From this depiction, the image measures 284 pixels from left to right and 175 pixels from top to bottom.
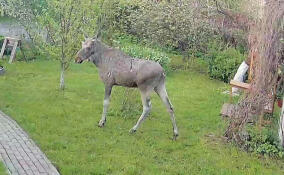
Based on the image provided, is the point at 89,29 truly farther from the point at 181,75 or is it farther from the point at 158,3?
the point at 158,3

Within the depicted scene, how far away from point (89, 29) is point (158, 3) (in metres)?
6.00

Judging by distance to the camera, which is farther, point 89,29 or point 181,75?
point 181,75

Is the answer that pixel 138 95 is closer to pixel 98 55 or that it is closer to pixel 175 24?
pixel 98 55

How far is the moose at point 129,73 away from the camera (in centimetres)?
952

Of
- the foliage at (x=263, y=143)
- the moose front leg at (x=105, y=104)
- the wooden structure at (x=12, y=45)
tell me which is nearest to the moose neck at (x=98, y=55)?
the moose front leg at (x=105, y=104)

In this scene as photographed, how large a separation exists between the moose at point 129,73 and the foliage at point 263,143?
150 centimetres

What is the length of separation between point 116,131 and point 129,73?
1.23 m

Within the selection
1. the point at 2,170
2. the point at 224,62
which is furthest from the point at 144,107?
the point at 224,62

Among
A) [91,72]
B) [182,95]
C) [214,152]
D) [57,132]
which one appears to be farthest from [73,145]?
[91,72]

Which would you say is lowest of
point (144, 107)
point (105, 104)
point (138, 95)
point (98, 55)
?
point (138, 95)

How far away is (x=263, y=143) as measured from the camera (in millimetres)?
9109

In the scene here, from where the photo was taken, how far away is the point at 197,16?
17.0 m

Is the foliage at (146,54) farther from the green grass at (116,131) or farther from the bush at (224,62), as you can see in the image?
the bush at (224,62)

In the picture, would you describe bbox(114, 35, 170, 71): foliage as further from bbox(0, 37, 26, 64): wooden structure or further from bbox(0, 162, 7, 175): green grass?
bbox(0, 162, 7, 175): green grass
